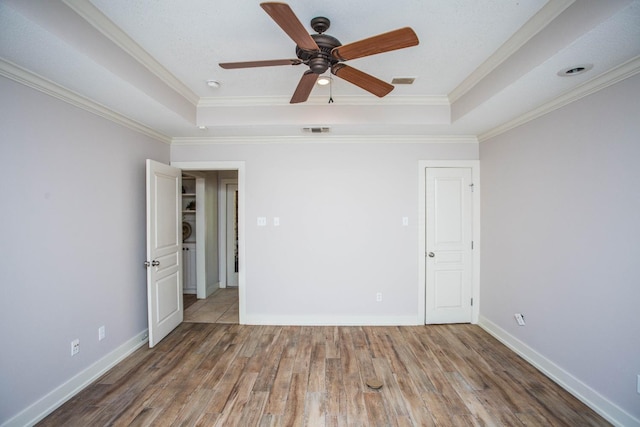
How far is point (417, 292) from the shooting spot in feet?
11.5

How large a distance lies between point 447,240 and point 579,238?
1.42 metres

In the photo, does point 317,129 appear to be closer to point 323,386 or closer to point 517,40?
point 517,40

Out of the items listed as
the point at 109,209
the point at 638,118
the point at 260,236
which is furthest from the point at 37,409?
the point at 638,118

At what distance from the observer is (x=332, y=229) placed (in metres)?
3.55

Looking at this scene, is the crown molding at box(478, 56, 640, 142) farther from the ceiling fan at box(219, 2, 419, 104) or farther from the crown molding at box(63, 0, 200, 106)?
the crown molding at box(63, 0, 200, 106)

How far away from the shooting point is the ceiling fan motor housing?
1.57 m

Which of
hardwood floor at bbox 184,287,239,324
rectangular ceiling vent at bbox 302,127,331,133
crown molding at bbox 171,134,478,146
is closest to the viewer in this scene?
rectangular ceiling vent at bbox 302,127,331,133

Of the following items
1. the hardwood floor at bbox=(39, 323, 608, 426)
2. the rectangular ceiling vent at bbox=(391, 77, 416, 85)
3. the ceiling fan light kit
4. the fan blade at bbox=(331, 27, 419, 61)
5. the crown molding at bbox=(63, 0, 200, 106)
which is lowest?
the hardwood floor at bbox=(39, 323, 608, 426)

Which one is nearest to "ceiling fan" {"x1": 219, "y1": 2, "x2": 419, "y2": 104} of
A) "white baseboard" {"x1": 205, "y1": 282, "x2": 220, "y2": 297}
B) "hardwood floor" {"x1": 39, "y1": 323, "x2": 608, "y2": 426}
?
"hardwood floor" {"x1": 39, "y1": 323, "x2": 608, "y2": 426}

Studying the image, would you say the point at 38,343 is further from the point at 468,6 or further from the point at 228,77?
the point at 468,6

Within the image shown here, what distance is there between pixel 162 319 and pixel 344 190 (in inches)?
107

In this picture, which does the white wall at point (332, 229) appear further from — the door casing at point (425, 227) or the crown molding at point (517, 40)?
the crown molding at point (517, 40)

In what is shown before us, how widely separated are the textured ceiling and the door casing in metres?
0.61

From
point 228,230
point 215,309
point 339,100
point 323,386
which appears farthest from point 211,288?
point 339,100
